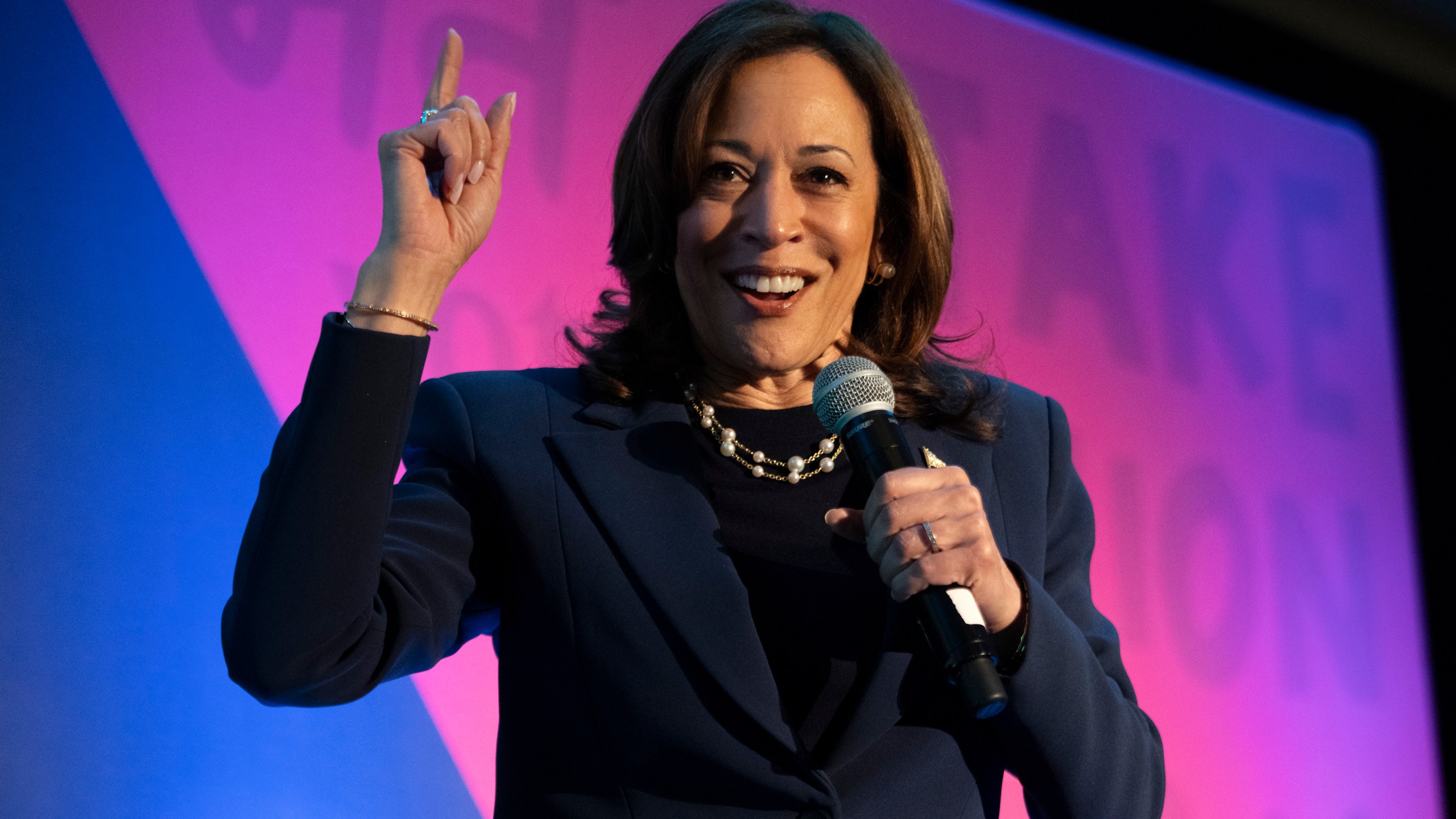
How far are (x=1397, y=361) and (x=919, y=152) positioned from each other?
2637mm

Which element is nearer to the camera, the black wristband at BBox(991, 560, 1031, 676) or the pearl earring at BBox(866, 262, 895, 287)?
the black wristband at BBox(991, 560, 1031, 676)

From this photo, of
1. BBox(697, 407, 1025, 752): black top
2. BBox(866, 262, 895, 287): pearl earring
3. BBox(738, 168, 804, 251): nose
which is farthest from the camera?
BBox(866, 262, 895, 287): pearl earring

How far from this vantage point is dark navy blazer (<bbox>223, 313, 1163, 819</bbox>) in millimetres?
1034

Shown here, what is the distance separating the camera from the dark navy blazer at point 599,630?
3.39 feet

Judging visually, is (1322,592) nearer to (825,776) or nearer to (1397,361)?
(1397,361)

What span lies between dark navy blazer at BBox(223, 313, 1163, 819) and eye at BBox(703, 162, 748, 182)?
31 cm

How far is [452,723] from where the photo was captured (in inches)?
78.9

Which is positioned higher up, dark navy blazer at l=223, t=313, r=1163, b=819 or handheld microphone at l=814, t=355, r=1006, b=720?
handheld microphone at l=814, t=355, r=1006, b=720

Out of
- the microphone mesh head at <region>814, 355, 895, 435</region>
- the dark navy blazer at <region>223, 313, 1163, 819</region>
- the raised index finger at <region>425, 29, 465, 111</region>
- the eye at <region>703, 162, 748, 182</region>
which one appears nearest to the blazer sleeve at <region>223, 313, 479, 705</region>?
the dark navy blazer at <region>223, 313, 1163, 819</region>

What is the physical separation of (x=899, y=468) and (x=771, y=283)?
0.42 m

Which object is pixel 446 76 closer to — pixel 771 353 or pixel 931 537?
pixel 771 353

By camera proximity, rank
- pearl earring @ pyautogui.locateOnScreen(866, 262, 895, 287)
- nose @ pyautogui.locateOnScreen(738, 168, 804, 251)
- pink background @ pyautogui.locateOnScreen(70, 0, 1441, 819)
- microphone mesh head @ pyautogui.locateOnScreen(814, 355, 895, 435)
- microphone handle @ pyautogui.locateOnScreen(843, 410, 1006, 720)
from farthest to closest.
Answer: pink background @ pyautogui.locateOnScreen(70, 0, 1441, 819) → pearl earring @ pyautogui.locateOnScreen(866, 262, 895, 287) → nose @ pyautogui.locateOnScreen(738, 168, 804, 251) → microphone mesh head @ pyautogui.locateOnScreen(814, 355, 895, 435) → microphone handle @ pyautogui.locateOnScreen(843, 410, 1006, 720)

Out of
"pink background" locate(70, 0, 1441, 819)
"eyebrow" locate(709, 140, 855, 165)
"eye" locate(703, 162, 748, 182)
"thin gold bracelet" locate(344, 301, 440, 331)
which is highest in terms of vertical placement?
"eyebrow" locate(709, 140, 855, 165)

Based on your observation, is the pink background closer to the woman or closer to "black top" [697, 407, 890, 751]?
the woman
